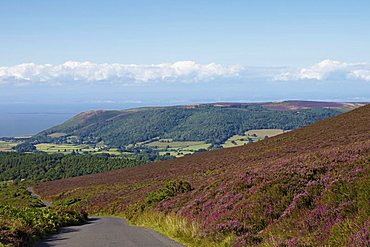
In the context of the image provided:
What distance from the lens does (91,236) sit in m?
15.1

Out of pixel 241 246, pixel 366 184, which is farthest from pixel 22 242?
pixel 366 184

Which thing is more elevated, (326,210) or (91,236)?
(326,210)

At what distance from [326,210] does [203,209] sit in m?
6.65

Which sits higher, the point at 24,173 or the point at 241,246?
the point at 241,246

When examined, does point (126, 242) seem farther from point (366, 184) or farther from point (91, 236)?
point (366, 184)

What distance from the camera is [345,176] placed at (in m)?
12.1

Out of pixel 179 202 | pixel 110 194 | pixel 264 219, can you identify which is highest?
pixel 264 219

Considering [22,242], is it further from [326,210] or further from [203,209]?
[326,210]

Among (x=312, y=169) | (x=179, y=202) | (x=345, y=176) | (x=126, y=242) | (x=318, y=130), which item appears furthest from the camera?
(x=318, y=130)

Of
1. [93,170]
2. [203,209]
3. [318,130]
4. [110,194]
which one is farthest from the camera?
[93,170]

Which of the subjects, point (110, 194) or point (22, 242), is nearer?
point (22, 242)

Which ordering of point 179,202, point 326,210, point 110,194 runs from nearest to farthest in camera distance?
point 326,210, point 179,202, point 110,194

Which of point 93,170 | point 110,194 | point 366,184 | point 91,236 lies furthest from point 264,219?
point 93,170

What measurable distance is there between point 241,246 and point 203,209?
223 inches
